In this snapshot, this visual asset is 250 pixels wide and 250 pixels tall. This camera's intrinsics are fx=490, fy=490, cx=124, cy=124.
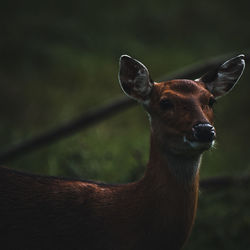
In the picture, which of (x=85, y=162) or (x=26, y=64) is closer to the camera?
(x=85, y=162)

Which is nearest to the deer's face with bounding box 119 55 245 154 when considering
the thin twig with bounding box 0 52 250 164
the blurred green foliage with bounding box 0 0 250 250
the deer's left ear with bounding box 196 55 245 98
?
the deer's left ear with bounding box 196 55 245 98

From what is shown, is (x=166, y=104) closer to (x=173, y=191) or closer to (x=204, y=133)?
(x=204, y=133)

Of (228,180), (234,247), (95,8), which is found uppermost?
(95,8)

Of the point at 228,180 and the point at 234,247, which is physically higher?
the point at 228,180

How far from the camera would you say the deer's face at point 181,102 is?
312 centimetres

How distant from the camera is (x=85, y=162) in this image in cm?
614

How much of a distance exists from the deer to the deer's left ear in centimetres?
14

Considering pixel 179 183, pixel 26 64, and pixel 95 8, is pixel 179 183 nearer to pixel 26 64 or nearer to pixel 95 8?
pixel 26 64

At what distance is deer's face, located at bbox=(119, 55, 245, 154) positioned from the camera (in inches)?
123

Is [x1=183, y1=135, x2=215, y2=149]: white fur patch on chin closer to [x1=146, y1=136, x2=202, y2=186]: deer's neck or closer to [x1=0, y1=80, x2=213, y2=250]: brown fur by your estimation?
[x1=0, y1=80, x2=213, y2=250]: brown fur

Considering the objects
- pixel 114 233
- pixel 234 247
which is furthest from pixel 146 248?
pixel 234 247

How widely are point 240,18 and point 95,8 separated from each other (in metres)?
4.07

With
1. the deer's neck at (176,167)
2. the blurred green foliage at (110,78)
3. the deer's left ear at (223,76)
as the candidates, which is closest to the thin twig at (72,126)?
the blurred green foliage at (110,78)

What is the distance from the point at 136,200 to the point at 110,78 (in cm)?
760
